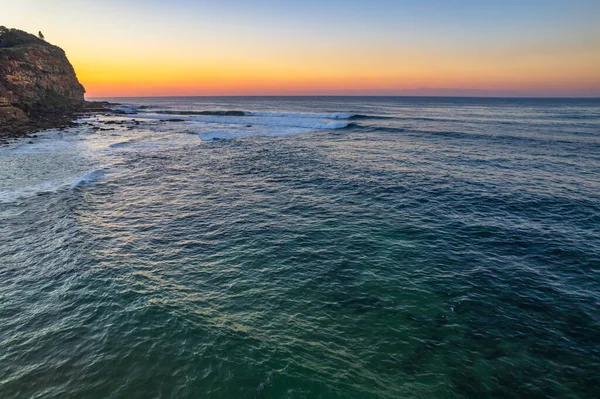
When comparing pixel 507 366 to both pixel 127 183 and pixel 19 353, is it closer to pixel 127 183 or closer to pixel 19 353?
pixel 19 353

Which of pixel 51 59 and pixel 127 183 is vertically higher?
pixel 51 59

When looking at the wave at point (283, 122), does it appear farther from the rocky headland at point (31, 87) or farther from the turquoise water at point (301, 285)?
the turquoise water at point (301, 285)

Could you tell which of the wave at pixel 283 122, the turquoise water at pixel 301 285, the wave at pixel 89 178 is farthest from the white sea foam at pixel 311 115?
the wave at pixel 89 178

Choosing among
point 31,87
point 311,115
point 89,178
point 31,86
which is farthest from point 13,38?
point 89,178

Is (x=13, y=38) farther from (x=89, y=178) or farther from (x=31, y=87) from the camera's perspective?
(x=89, y=178)

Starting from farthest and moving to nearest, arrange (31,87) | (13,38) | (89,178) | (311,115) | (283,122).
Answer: (311,115) < (283,122) < (13,38) < (31,87) < (89,178)

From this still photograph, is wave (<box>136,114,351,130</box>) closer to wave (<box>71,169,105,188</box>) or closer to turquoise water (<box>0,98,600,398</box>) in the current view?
turquoise water (<box>0,98,600,398</box>)

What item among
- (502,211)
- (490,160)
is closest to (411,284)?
(502,211)
